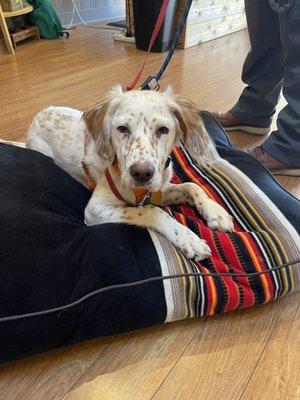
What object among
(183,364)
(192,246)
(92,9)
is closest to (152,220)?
(192,246)

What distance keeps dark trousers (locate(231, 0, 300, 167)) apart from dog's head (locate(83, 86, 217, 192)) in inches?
27.3

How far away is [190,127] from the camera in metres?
1.48

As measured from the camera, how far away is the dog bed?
1.08 meters

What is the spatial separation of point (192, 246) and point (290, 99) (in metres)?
1.14

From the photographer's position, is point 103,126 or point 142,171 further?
point 103,126

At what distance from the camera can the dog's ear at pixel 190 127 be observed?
1452 mm

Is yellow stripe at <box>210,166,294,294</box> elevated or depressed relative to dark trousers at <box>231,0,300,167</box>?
depressed

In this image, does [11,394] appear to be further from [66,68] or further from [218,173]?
[66,68]

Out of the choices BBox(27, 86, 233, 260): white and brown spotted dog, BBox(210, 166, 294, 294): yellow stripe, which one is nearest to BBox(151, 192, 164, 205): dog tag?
BBox(27, 86, 233, 260): white and brown spotted dog

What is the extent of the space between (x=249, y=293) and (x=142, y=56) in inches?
146

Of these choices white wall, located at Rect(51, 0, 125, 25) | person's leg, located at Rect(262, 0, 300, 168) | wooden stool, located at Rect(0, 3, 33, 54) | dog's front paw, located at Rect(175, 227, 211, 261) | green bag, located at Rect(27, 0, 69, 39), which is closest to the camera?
dog's front paw, located at Rect(175, 227, 211, 261)

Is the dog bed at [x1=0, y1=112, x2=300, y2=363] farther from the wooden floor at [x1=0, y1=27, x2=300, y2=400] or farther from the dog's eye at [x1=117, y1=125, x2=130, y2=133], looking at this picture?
the dog's eye at [x1=117, y1=125, x2=130, y2=133]

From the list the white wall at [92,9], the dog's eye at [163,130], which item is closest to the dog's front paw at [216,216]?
the dog's eye at [163,130]

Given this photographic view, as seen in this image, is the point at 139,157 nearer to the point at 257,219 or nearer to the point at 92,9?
the point at 257,219
